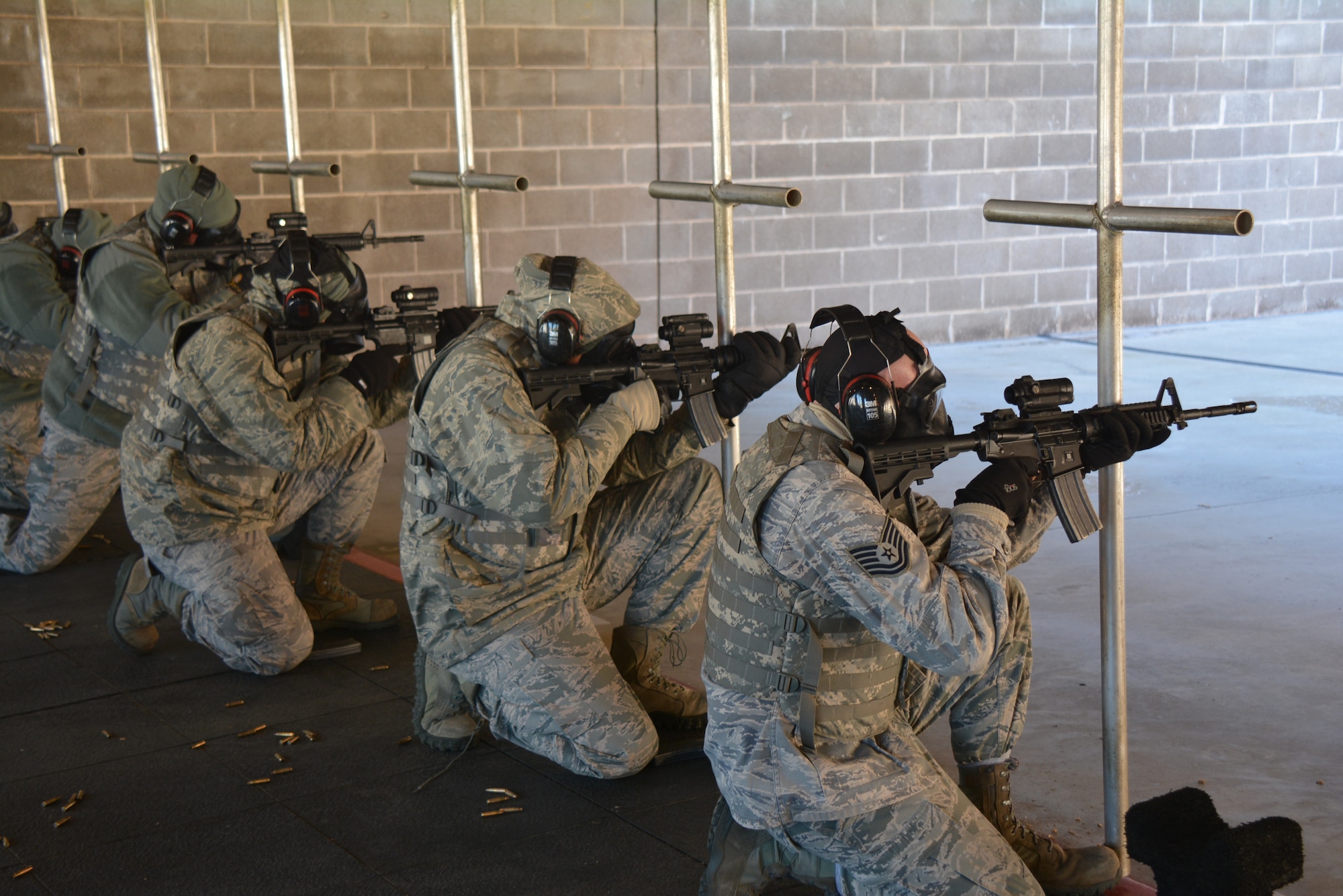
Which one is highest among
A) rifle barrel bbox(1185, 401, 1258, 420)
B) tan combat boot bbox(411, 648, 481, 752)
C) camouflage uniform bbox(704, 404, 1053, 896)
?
rifle barrel bbox(1185, 401, 1258, 420)

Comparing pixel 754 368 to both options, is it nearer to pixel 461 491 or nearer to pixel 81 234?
pixel 461 491

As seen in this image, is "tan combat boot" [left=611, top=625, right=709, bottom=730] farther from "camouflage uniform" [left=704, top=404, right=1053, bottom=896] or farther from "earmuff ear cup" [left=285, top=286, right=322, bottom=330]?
"earmuff ear cup" [left=285, top=286, right=322, bottom=330]

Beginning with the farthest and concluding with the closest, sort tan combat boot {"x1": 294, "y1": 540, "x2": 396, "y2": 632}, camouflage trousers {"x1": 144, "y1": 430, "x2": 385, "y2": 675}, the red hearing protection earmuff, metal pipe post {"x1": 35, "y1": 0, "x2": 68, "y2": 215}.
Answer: metal pipe post {"x1": 35, "y1": 0, "x2": 68, "y2": 215} < the red hearing protection earmuff < tan combat boot {"x1": 294, "y1": 540, "x2": 396, "y2": 632} < camouflage trousers {"x1": 144, "y1": 430, "x2": 385, "y2": 675}

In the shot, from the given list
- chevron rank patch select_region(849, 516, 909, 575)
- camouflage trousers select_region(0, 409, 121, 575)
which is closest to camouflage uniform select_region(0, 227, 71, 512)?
camouflage trousers select_region(0, 409, 121, 575)

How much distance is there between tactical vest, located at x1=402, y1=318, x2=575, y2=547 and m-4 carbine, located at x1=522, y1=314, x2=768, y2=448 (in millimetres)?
182

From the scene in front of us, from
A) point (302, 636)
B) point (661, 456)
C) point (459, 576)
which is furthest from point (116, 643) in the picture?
point (661, 456)

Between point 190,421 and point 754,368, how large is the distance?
1761mm

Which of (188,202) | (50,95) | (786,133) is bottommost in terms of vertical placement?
(188,202)

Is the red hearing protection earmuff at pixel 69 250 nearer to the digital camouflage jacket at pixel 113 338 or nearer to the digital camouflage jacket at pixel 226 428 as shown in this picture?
the digital camouflage jacket at pixel 113 338

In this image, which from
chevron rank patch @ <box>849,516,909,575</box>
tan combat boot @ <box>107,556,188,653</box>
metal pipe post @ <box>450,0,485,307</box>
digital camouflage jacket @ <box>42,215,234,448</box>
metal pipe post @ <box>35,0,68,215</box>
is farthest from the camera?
metal pipe post @ <box>35,0,68,215</box>

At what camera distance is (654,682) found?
363 cm

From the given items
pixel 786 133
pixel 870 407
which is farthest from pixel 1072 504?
pixel 786 133

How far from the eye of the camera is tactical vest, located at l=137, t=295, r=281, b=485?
4.01 metres

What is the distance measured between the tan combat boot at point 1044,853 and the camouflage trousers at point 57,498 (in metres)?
3.66
